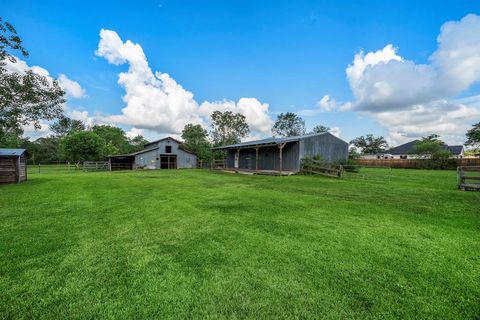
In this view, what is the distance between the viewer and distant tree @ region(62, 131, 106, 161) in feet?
113

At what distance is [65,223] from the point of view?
4.64 meters

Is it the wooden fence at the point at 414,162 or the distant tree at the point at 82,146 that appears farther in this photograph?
the distant tree at the point at 82,146

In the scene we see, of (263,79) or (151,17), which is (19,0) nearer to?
(151,17)

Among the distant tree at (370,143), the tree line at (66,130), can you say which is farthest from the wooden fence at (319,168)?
the distant tree at (370,143)

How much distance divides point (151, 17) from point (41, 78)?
26.1 feet

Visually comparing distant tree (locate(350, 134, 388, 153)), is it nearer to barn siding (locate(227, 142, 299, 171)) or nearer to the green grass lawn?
barn siding (locate(227, 142, 299, 171))

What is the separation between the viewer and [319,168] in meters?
15.5

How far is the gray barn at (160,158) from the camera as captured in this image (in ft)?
97.7

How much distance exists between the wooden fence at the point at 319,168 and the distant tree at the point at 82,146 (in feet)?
115

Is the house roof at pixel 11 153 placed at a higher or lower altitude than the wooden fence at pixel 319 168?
higher

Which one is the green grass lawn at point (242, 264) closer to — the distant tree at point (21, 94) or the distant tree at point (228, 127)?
the distant tree at point (21, 94)

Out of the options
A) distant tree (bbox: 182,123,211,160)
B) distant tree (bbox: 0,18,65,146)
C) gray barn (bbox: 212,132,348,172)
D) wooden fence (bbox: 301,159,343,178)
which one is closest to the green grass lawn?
wooden fence (bbox: 301,159,343,178)

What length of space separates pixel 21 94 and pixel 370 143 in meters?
71.5

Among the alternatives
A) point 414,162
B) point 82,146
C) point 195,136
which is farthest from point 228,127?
point 414,162
